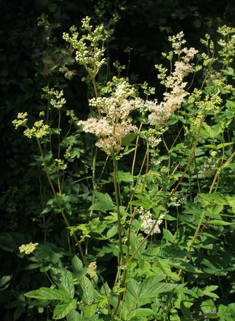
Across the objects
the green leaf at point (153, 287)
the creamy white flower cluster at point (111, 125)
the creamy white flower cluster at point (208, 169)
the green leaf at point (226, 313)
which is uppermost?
the creamy white flower cluster at point (111, 125)

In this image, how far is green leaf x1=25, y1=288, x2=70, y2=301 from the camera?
1.04 metres

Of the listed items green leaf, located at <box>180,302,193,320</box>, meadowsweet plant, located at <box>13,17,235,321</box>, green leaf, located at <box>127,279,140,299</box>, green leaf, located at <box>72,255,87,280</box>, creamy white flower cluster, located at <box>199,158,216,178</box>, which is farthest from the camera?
creamy white flower cluster, located at <box>199,158,216,178</box>

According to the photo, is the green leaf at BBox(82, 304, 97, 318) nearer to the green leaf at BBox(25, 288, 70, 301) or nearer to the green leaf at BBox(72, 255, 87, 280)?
the green leaf at BBox(25, 288, 70, 301)

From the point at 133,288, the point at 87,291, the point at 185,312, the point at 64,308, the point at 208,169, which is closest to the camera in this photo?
the point at 64,308

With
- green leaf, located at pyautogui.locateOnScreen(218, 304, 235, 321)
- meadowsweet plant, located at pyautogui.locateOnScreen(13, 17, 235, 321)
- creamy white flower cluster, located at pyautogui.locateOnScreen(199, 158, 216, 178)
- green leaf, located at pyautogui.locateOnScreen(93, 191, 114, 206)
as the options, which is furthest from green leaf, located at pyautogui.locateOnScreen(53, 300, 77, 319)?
creamy white flower cluster, located at pyautogui.locateOnScreen(199, 158, 216, 178)

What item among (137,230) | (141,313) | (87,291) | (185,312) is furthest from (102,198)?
(185,312)

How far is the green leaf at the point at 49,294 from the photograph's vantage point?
1035 millimetres

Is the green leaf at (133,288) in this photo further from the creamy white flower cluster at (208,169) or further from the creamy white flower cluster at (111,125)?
the creamy white flower cluster at (208,169)

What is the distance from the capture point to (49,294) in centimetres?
105

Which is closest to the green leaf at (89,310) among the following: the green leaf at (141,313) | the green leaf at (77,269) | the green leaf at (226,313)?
the green leaf at (141,313)

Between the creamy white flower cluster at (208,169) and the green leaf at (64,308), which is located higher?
the creamy white flower cluster at (208,169)

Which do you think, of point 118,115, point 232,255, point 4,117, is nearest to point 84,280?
point 118,115

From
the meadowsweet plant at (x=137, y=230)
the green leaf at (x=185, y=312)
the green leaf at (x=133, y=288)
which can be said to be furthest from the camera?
the green leaf at (x=185, y=312)

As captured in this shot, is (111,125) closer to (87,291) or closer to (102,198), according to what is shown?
(102,198)
